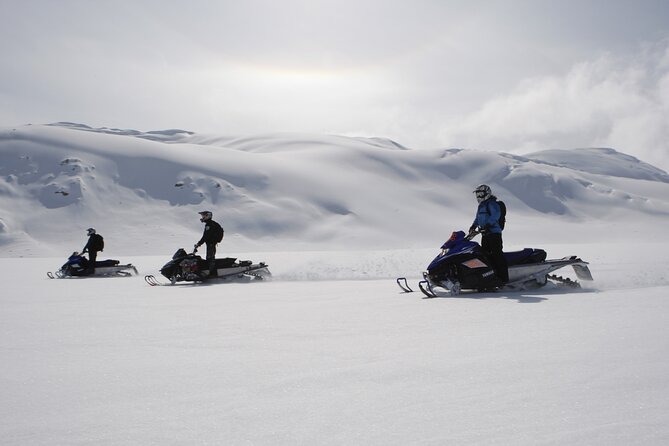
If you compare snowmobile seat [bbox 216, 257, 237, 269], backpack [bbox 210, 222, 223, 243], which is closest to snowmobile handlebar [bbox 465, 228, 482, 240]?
snowmobile seat [bbox 216, 257, 237, 269]

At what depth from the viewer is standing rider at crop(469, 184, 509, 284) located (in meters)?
10.5

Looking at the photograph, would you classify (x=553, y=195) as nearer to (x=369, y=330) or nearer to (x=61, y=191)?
(x=61, y=191)

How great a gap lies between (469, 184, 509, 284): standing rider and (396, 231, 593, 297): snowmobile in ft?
0.42

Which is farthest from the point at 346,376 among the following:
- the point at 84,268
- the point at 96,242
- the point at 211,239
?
the point at 84,268

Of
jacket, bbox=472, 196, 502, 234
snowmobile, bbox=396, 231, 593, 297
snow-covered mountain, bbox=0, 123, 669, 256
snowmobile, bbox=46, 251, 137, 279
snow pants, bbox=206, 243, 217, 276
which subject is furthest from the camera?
snow-covered mountain, bbox=0, 123, 669, 256

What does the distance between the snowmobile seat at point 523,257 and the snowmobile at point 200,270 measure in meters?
7.36

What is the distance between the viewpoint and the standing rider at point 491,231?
34.3ft

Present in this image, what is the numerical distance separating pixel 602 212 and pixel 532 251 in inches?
4506

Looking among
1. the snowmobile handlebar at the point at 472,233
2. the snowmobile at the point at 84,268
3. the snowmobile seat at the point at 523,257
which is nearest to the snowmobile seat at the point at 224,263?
the snowmobile at the point at 84,268

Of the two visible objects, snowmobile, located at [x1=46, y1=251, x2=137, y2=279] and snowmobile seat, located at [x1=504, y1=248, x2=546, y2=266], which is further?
snowmobile, located at [x1=46, y1=251, x2=137, y2=279]

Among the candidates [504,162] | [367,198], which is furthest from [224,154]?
[504,162]

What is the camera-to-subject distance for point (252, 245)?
7562 cm

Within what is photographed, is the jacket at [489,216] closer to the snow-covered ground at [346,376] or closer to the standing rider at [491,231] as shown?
the standing rider at [491,231]

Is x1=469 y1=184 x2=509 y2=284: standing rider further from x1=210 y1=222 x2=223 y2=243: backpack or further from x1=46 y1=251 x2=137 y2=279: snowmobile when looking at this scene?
x1=46 y1=251 x2=137 y2=279: snowmobile
